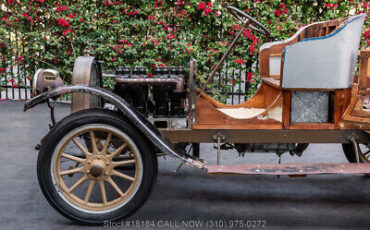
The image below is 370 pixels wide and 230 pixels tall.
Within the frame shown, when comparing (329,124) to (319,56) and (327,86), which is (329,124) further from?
(319,56)

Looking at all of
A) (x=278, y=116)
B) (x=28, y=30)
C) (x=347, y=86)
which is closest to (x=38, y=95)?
(x=278, y=116)

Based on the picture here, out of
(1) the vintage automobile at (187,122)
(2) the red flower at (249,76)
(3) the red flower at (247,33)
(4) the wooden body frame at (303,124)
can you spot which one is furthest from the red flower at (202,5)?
(4) the wooden body frame at (303,124)

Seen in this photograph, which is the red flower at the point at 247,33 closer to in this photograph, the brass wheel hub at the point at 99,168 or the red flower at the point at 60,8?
the red flower at the point at 60,8

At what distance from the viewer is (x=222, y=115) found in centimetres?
252

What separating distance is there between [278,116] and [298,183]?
1.06 m

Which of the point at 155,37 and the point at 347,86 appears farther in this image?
the point at 155,37

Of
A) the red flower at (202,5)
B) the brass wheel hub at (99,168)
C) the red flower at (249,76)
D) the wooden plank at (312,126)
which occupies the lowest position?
the brass wheel hub at (99,168)

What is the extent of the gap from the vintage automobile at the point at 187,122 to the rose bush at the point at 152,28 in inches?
134

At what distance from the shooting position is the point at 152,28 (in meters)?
6.32

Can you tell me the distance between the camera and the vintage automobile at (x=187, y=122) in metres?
2.28

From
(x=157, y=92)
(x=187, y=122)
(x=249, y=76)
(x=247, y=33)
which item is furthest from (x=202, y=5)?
(x=187, y=122)

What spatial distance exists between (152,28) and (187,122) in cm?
411

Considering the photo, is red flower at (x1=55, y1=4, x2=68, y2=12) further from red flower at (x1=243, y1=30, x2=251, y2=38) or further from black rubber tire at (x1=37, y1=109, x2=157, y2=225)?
black rubber tire at (x1=37, y1=109, x2=157, y2=225)

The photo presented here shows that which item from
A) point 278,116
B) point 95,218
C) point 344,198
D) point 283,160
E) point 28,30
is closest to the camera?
point 95,218
